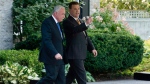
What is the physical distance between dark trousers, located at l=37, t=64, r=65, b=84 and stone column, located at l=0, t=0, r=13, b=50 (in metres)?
5.23

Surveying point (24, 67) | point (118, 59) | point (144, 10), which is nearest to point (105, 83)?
point (118, 59)

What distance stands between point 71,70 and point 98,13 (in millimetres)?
6504

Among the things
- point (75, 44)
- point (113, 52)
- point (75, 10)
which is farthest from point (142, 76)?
point (75, 10)

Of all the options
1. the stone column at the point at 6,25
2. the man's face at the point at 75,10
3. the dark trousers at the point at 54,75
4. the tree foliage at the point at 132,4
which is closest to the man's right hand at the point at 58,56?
the dark trousers at the point at 54,75

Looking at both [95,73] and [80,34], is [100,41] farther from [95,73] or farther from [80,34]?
[80,34]

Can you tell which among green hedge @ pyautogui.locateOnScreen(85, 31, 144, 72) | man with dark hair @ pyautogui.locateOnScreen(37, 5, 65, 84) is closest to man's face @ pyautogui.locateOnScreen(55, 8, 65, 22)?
man with dark hair @ pyautogui.locateOnScreen(37, 5, 65, 84)

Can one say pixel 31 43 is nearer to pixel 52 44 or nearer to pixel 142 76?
pixel 142 76

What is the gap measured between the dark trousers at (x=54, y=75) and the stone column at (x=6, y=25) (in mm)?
5233

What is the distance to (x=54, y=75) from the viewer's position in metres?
8.30

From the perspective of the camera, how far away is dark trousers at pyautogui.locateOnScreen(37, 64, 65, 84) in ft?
27.2

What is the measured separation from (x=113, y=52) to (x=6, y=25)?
3045 mm

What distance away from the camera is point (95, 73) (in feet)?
43.7

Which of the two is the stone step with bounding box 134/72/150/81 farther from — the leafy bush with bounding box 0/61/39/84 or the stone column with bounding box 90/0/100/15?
the stone column with bounding box 90/0/100/15

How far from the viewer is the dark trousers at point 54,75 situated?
8305 mm
